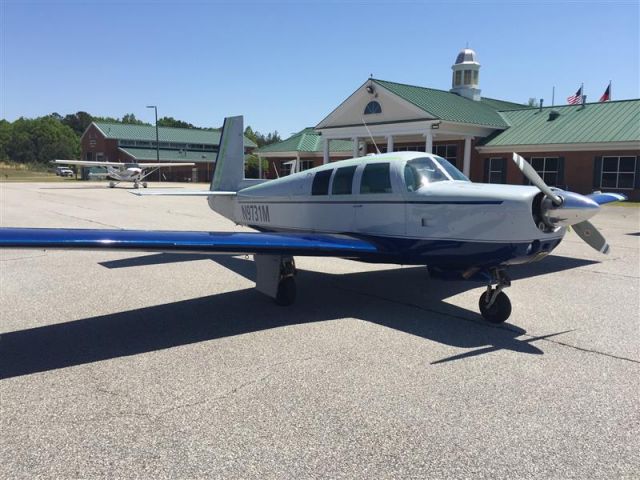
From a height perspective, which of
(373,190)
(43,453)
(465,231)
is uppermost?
(373,190)

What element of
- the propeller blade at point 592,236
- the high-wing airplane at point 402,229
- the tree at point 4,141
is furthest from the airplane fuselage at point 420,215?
the tree at point 4,141

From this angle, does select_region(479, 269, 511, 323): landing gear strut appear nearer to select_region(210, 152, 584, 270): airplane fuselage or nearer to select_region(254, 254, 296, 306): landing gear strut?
select_region(210, 152, 584, 270): airplane fuselage

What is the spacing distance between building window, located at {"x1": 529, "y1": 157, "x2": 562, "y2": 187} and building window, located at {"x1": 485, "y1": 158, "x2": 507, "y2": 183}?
79.4 inches

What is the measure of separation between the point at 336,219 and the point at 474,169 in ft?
97.8

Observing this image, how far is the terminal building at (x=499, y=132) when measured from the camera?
1158 inches

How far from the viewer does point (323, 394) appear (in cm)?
438

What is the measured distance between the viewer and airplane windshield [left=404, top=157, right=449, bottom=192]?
696 cm

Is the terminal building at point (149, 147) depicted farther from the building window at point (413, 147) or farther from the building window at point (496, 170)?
the building window at point (496, 170)

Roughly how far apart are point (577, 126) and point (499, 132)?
17.4 ft

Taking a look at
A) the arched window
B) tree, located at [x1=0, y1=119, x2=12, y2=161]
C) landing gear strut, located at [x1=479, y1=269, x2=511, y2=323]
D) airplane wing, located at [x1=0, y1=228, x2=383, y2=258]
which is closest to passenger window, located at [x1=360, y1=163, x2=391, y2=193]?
airplane wing, located at [x1=0, y1=228, x2=383, y2=258]

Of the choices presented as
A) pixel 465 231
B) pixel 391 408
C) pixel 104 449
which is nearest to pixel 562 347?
pixel 465 231

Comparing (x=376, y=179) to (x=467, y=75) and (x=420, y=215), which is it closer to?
(x=420, y=215)

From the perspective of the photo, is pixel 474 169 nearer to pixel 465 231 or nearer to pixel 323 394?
pixel 465 231

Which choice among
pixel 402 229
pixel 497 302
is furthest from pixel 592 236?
pixel 402 229
